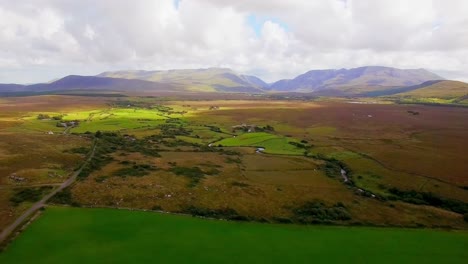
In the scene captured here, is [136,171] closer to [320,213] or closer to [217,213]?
[217,213]

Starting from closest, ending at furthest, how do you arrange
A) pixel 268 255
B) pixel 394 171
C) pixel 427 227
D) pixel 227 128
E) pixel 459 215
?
1. pixel 268 255
2. pixel 427 227
3. pixel 459 215
4. pixel 394 171
5. pixel 227 128

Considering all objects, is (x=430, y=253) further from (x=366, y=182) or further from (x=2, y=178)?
(x=2, y=178)

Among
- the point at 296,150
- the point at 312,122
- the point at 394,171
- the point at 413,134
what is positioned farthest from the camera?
the point at 312,122

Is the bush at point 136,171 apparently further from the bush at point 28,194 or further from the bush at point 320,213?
the bush at point 320,213

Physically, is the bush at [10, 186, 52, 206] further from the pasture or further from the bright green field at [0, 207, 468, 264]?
the bright green field at [0, 207, 468, 264]

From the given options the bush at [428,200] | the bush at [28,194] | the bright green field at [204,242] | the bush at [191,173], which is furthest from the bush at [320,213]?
the bush at [28,194]

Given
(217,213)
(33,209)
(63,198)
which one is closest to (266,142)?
(217,213)

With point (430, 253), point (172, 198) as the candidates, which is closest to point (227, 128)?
point (172, 198)
